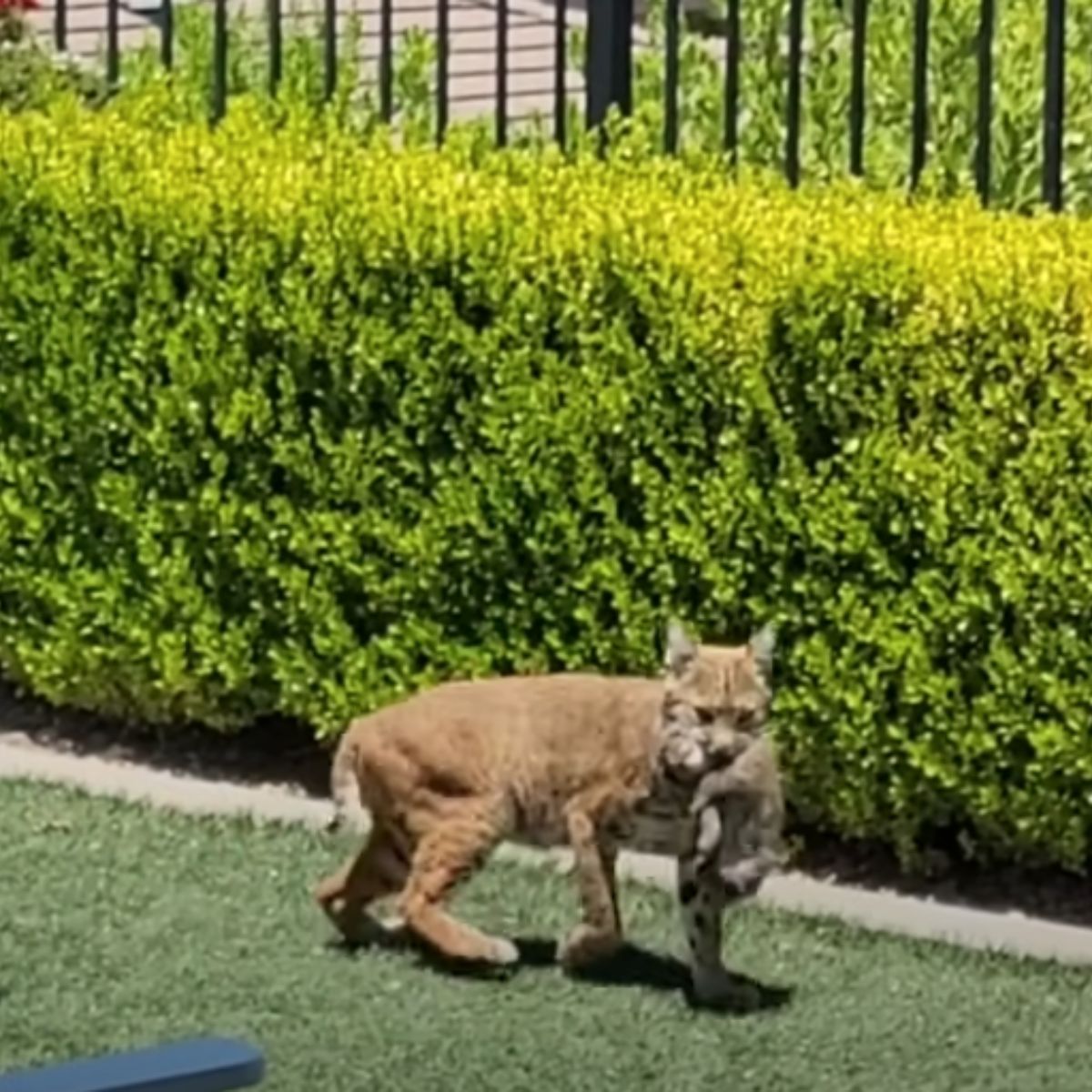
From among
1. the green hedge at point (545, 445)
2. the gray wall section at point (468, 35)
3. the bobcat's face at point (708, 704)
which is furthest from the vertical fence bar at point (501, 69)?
the gray wall section at point (468, 35)

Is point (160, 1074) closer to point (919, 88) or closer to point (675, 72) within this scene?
point (919, 88)

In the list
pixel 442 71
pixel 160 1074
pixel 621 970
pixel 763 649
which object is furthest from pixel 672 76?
pixel 160 1074

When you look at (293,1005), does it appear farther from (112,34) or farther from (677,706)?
(112,34)

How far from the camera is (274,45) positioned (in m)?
8.05

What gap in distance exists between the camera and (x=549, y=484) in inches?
267

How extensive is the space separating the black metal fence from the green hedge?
320mm

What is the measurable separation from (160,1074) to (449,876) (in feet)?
6.96

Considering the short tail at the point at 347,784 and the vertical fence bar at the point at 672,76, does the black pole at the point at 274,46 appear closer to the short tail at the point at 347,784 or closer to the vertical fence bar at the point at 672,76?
the vertical fence bar at the point at 672,76

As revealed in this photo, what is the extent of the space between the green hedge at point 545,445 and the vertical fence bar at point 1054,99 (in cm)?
36

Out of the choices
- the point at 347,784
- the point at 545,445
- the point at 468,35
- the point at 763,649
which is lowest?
the point at 347,784

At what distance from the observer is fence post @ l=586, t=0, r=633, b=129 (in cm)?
788

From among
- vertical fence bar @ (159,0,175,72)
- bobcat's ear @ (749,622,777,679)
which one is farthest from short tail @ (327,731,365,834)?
vertical fence bar @ (159,0,175,72)

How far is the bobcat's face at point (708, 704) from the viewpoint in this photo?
19.0 feet

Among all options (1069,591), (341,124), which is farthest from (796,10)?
(1069,591)
